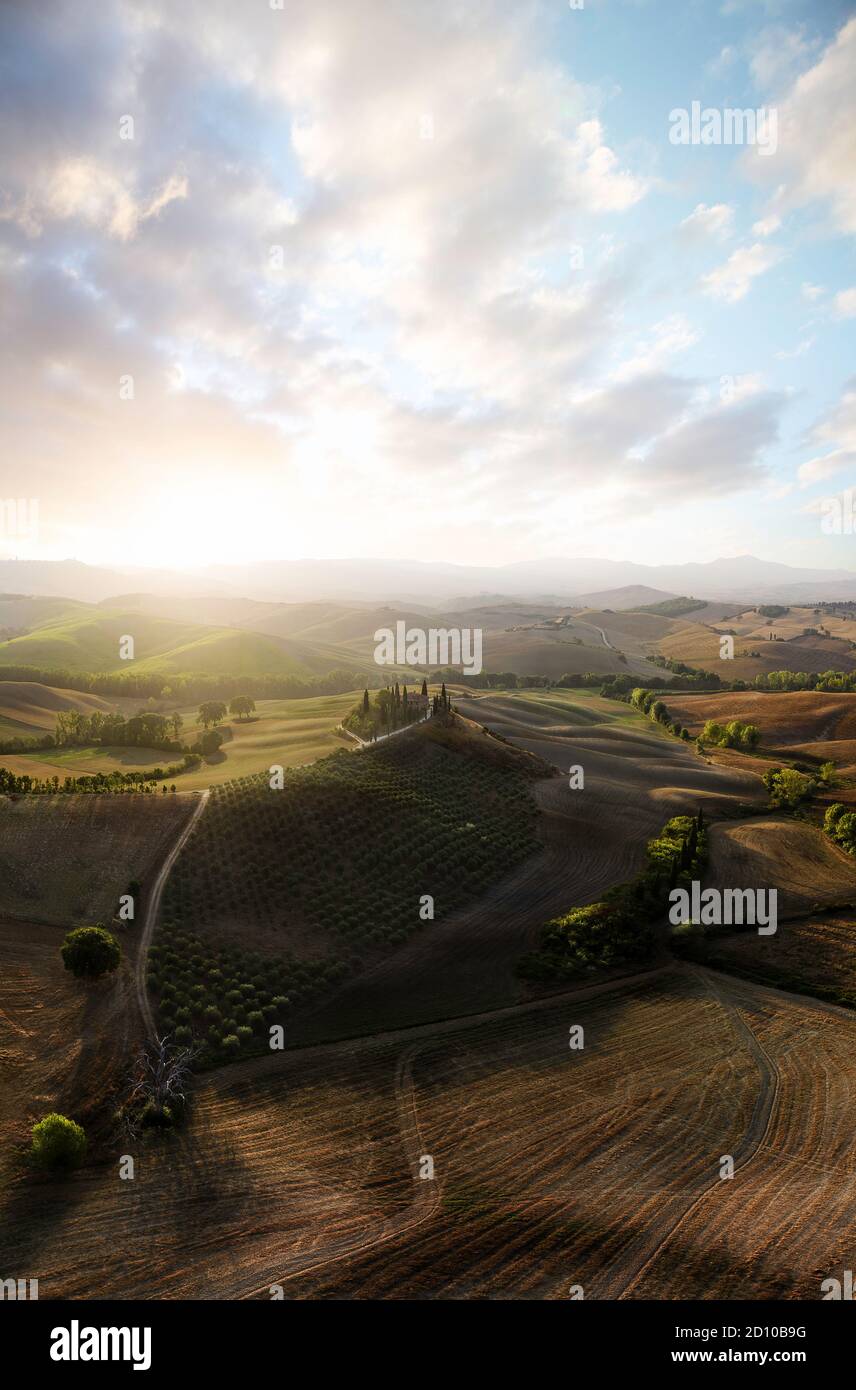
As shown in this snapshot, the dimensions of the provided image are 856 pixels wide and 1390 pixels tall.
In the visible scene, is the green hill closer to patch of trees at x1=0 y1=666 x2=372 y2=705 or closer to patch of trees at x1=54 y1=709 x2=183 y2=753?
patch of trees at x1=0 y1=666 x2=372 y2=705

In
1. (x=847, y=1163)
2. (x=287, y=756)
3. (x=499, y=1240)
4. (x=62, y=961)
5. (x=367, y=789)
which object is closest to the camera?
(x=499, y=1240)

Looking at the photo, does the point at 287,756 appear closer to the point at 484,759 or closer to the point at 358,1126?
the point at 484,759

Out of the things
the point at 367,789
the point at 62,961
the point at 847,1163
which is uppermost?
the point at 367,789

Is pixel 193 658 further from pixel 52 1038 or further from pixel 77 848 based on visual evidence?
pixel 52 1038

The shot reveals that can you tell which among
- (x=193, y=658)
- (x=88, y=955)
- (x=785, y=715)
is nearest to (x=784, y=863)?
(x=88, y=955)
